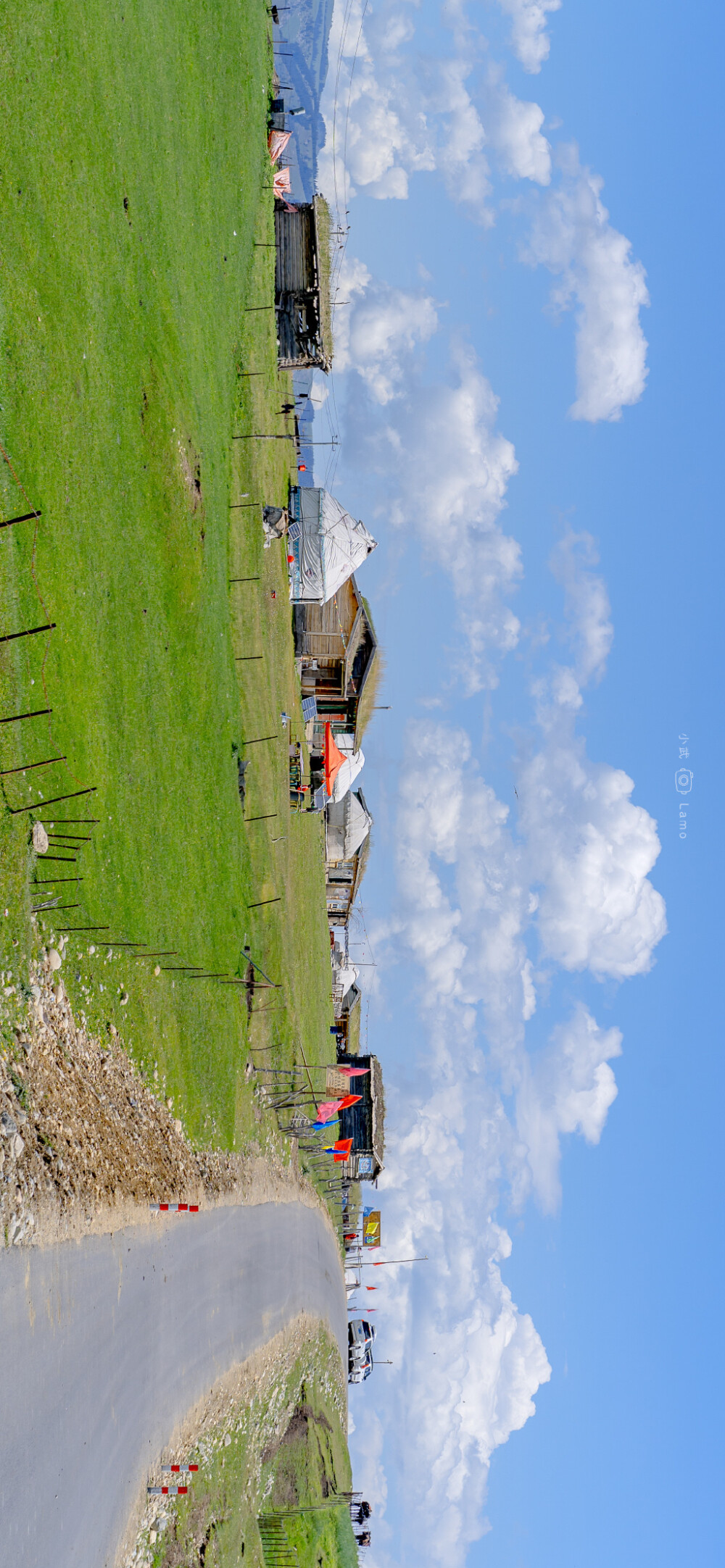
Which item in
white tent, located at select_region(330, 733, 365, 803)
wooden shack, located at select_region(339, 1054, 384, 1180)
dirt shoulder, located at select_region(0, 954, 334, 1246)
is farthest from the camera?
wooden shack, located at select_region(339, 1054, 384, 1180)

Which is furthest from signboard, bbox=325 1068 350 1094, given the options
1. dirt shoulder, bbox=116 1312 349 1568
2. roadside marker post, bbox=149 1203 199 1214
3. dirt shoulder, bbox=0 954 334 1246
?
dirt shoulder, bbox=0 954 334 1246

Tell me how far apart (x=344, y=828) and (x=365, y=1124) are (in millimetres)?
17352

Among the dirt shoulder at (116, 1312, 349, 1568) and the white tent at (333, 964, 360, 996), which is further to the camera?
the white tent at (333, 964, 360, 996)

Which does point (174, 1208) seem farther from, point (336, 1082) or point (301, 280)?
point (301, 280)

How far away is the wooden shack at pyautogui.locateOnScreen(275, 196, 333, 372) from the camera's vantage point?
42062 mm

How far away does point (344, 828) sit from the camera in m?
58.7

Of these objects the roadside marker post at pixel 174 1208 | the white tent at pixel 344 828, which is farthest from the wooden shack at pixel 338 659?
the roadside marker post at pixel 174 1208

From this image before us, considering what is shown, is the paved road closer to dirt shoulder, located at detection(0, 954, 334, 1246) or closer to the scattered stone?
dirt shoulder, located at detection(0, 954, 334, 1246)

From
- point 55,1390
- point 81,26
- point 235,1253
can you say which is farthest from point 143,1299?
Answer: point 81,26

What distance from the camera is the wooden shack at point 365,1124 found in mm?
59281

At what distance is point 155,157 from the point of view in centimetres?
2688

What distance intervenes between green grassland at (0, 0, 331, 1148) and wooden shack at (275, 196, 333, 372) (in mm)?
1299

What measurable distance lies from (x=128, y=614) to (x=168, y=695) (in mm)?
3397

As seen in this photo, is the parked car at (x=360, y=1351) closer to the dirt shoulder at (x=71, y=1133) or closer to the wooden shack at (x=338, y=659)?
the wooden shack at (x=338, y=659)
